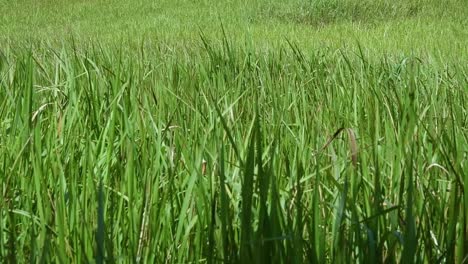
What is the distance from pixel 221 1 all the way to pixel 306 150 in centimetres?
702

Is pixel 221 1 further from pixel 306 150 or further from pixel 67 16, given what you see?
pixel 306 150

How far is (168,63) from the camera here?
188 centimetres

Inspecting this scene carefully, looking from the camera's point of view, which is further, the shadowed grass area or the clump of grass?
the shadowed grass area

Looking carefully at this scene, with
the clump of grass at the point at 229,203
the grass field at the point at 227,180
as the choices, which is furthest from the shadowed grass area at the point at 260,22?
the clump of grass at the point at 229,203

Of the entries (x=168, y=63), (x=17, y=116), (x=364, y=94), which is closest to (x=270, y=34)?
(x=168, y=63)

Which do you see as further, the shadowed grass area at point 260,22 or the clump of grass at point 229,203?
the shadowed grass area at point 260,22

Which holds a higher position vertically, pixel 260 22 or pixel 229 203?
pixel 260 22

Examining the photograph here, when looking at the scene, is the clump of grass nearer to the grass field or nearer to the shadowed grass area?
the grass field

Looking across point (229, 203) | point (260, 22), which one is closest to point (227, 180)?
point (229, 203)

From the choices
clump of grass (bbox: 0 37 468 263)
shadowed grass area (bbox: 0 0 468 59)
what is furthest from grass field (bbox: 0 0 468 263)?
shadowed grass area (bbox: 0 0 468 59)

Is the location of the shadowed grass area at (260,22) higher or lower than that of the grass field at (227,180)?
higher

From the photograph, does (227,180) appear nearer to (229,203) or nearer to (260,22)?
(229,203)

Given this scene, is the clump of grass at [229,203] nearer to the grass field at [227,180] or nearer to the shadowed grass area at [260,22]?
the grass field at [227,180]

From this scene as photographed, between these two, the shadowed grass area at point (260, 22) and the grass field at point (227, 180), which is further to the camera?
the shadowed grass area at point (260, 22)
